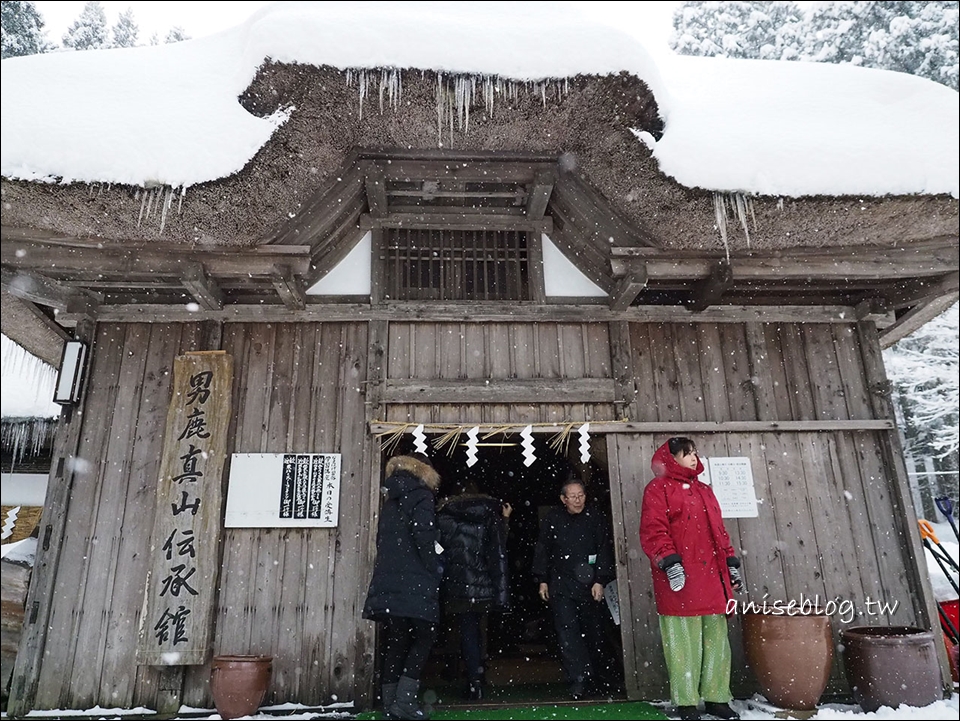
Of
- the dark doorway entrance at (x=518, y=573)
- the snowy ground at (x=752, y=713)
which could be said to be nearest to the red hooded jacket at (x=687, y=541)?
the snowy ground at (x=752, y=713)

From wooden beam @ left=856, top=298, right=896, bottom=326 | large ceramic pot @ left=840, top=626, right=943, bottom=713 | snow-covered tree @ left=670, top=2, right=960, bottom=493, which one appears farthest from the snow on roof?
snow-covered tree @ left=670, top=2, right=960, bottom=493

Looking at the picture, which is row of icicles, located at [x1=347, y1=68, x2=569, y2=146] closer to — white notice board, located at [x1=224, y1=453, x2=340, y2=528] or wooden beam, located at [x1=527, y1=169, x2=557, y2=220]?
wooden beam, located at [x1=527, y1=169, x2=557, y2=220]

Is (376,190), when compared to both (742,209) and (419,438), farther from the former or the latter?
(742,209)

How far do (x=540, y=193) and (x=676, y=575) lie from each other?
341 cm

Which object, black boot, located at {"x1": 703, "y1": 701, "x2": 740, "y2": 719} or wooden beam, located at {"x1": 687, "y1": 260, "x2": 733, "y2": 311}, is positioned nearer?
black boot, located at {"x1": 703, "y1": 701, "x2": 740, "y2": 719}

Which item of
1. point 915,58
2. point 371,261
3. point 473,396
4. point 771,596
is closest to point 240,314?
point 371,261

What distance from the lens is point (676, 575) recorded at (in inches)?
170

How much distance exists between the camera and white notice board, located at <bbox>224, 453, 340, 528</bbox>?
17.9 feet

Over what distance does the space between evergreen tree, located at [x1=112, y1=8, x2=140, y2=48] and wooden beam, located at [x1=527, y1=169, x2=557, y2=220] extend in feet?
59.9

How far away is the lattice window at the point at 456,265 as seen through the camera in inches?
245

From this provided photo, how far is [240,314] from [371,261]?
1346 millimetres

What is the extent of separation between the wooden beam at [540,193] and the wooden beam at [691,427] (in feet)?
6.74

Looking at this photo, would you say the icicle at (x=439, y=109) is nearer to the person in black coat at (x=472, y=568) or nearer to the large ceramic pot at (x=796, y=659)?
the person in black coat at (x=472, y=568)

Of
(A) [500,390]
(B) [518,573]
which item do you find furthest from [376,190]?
(B) [518,573]
